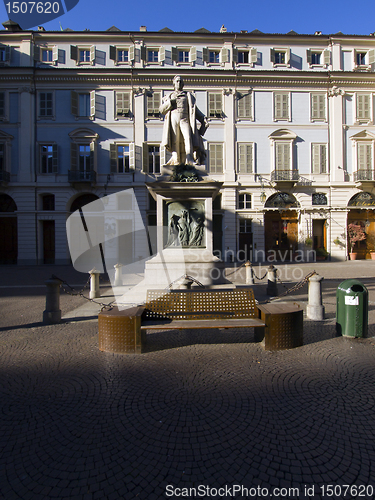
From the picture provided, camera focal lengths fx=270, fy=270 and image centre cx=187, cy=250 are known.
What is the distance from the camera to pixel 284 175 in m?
23.2

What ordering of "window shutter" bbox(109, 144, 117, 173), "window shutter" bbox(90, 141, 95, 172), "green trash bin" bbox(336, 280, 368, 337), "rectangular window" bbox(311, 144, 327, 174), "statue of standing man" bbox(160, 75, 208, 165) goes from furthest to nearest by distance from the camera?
"rectangular window" bbox(311, 144, 327, 174), "window shutter" bbox(109, 144, 117, 173), "window shutter" bbox(90, 141, 95, 172), "statue of standing man" bbox(160, 75, 208, 165), "green trash bin" bbox(336, 280, 368, 337)

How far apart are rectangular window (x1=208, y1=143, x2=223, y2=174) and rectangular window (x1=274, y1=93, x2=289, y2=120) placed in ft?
18.6

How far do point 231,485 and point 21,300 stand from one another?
9139mm

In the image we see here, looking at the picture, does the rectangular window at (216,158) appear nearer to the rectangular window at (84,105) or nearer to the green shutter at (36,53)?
the rectangular window at (84,105)

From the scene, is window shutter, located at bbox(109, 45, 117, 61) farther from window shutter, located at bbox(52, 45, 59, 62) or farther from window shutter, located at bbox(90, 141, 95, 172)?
window shutter, located at bbox(90, 141, 95, 172)

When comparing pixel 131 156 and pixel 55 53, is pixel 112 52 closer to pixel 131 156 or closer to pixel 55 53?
pixel 55 53

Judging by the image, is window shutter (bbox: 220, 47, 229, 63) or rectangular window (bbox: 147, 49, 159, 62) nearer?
window shutter (bbox: 220, 47, 229, 63)

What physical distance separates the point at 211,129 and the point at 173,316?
73.6 ft

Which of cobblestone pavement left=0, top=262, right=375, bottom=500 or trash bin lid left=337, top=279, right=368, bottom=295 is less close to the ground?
trash bin lid left=337, top=279, right=368, bottom=295

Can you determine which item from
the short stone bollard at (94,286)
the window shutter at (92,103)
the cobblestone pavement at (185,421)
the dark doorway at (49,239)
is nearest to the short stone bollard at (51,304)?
the cobblestone pavement at (185,421)

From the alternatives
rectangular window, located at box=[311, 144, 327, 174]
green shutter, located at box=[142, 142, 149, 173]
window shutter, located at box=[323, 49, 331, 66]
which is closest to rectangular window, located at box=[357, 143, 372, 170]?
rectangular window, located at box=[311, 144, 327, 174]

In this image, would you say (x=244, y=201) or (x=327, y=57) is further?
(x=327, y=57)

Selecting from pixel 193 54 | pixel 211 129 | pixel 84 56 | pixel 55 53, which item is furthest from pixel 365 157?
pixel 55 53

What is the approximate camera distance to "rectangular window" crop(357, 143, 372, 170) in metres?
24.0
